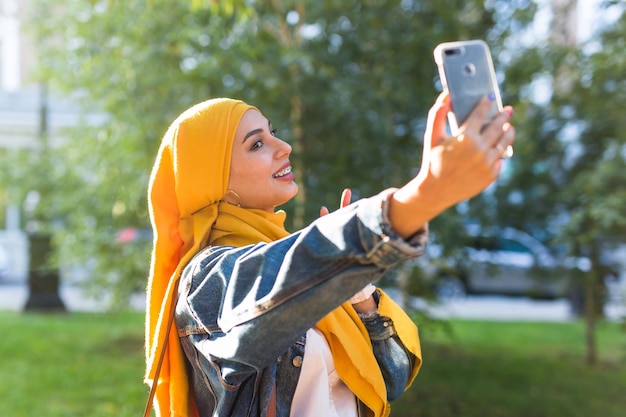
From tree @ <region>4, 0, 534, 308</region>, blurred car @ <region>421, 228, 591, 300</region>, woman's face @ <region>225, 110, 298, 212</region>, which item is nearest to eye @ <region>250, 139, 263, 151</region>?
woman's face @ <region>225, 110, 298, 212</region>

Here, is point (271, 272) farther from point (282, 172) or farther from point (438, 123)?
point (282, 172)

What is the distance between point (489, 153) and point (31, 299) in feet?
36.0

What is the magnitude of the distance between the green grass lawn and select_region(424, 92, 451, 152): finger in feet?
16.1

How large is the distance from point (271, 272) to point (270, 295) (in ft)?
0.16

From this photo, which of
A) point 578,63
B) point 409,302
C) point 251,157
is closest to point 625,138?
point 578,63

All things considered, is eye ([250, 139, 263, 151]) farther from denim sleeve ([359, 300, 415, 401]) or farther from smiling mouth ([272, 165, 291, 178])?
denim sleeve ([359, 300, 415, 401])

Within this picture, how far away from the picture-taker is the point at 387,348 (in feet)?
5.57

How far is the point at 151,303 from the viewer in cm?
172

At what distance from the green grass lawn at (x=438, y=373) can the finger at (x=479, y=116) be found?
4.92 meters

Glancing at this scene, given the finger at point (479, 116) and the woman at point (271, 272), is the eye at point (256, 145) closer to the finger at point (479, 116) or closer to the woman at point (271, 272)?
the woman at point (271, 272)

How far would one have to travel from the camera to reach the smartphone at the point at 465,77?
1.09 meters

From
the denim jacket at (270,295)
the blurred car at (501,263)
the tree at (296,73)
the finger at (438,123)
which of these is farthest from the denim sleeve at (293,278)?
the blurred car at (501,263)

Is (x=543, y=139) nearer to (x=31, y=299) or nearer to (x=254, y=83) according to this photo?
(x=254, y=83)

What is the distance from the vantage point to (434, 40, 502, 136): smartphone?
109 centimetres
